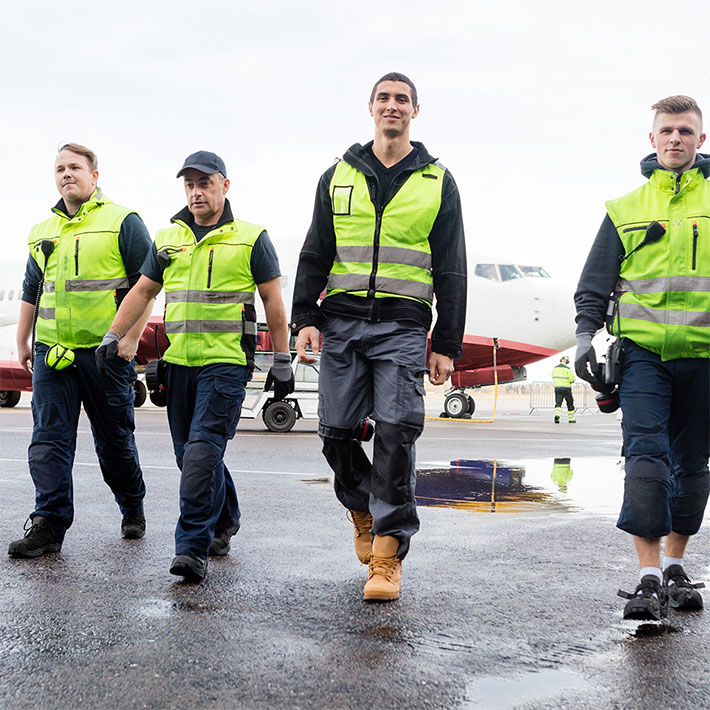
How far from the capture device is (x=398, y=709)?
2154 mm

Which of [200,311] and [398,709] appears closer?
[398,709]

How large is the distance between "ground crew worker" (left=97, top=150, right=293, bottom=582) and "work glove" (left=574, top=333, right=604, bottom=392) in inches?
54.5

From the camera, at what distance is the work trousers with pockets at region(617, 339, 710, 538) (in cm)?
326

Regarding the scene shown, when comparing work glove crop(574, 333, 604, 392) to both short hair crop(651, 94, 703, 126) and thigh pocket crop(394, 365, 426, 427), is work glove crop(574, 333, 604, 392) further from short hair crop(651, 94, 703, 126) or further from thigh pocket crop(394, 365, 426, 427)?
short hair crop(651, 94, 703, 126)

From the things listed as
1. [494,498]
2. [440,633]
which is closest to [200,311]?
[440,633]

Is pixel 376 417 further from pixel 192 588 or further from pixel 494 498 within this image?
pixel 494 498

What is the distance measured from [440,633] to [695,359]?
150cm

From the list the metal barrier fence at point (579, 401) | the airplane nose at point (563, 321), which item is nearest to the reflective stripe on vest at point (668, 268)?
the airplane nose at point (563, 321)

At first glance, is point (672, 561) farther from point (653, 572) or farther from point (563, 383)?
point (563, 383)

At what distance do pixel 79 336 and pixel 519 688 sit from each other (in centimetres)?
294

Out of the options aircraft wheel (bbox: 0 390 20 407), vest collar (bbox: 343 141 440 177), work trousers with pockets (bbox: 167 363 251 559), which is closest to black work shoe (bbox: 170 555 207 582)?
work trousers with pockets (bbox: 167 363 251 559)

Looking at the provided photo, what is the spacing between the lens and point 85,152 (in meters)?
4.55

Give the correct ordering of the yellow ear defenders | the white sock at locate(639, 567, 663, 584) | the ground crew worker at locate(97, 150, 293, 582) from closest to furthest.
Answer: the white sock at locate(639, 567, 663, 584)
the ground crew worker at locate(97, 150, 293, 582)
the yellow ear defenders

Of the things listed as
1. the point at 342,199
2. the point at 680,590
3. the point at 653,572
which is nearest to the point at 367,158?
the point at 342,199
